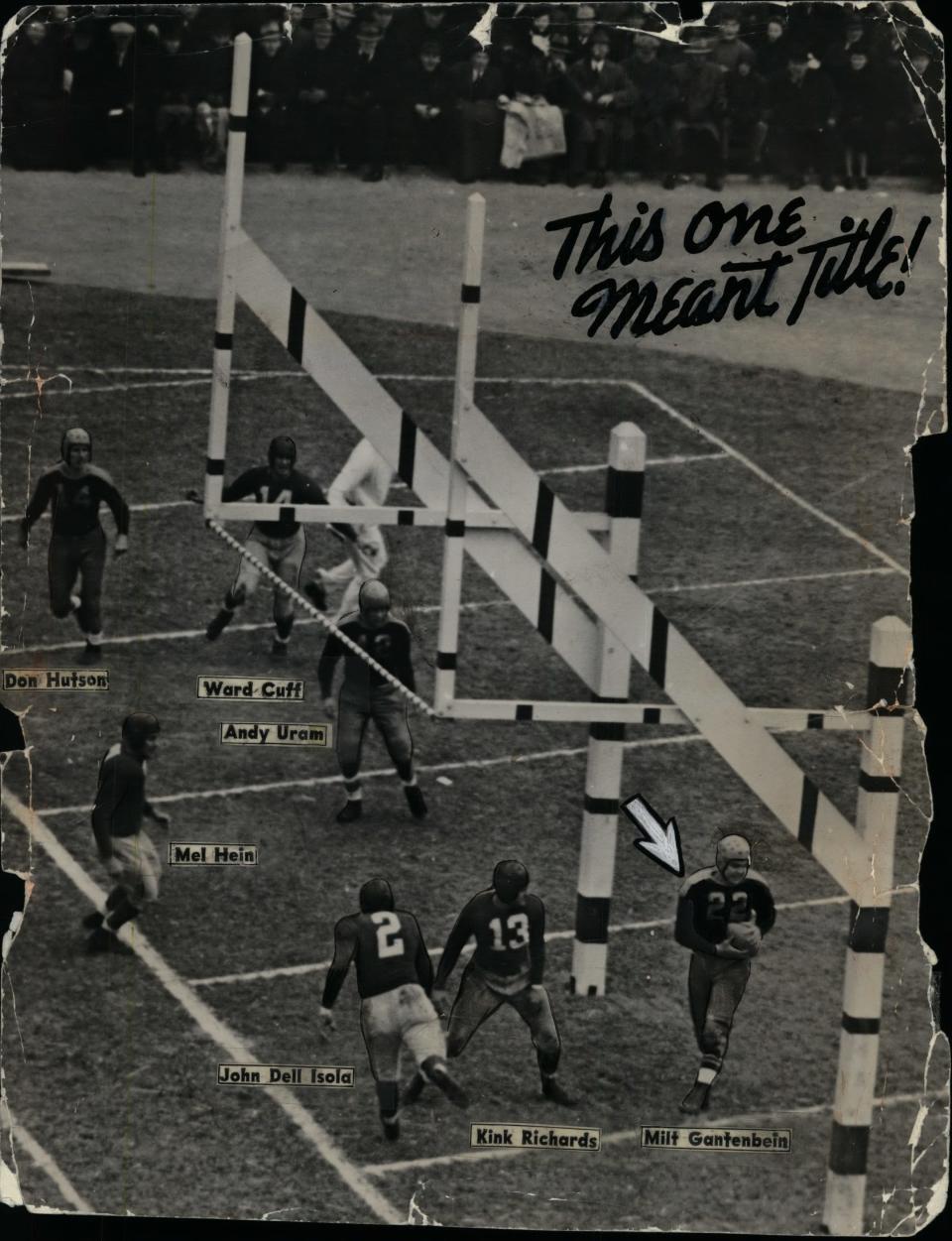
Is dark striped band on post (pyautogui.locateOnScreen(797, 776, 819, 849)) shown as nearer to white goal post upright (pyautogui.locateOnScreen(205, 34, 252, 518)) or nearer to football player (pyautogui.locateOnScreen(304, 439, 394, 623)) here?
football player (pyautogui.locateOnScreen(304, 439, 394, 623))

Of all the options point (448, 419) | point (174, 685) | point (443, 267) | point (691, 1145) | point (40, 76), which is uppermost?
point (40, 76)

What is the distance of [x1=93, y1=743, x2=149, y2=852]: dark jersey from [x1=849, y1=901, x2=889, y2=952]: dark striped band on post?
136 inches

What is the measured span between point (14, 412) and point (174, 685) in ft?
5.09

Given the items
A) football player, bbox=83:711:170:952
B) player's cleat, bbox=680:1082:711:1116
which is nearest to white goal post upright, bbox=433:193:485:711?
football player, bbox=83:711:170:952

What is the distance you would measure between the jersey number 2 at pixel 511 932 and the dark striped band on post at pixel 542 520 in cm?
177

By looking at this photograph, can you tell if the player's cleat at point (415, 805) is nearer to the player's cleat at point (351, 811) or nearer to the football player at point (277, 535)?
the player's cleat at point (351, 811)

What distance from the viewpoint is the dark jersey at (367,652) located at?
1299 cm

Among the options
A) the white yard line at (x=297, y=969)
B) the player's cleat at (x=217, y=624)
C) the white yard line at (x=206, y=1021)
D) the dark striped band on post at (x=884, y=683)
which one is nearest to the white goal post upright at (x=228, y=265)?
the player's cleat at (x=217, y=624)

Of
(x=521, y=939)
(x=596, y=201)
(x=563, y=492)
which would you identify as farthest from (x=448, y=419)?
(x=521, y=939)

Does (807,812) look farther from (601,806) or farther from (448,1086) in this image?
(448,1086)

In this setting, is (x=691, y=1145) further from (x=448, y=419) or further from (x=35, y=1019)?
(x=448, y=419)

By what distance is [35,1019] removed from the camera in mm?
12539

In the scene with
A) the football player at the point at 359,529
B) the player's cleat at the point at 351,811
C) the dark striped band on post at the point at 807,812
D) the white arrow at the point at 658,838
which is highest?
the football player at the point at 359,529

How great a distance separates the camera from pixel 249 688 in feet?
42.7
